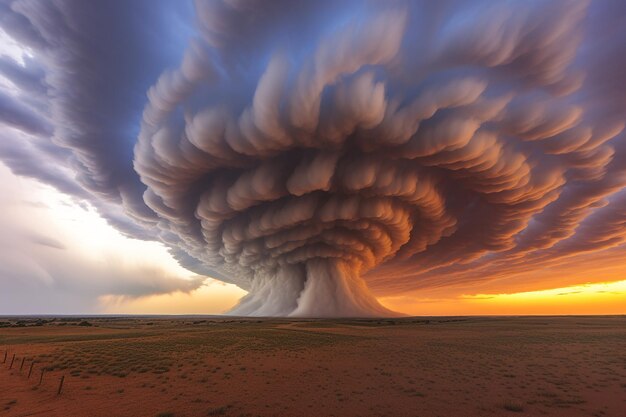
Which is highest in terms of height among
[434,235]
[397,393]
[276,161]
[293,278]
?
[276,161]

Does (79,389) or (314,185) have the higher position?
(314,185)

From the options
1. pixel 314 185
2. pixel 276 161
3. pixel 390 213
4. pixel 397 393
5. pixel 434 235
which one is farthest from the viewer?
pixel 434 235

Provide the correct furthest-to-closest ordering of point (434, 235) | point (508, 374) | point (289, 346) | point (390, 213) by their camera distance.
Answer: point (434, 235) < point (390, 213) < point (289, 346) < point (508, 374)

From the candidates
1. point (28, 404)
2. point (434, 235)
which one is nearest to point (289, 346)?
point (28, 404)

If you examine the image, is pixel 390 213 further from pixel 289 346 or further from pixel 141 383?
pixel 141 383

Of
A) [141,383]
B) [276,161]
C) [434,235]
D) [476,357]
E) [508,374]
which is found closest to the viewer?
[141,383]

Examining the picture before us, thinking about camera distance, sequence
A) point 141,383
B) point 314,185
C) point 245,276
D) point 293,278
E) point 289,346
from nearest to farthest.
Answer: point 141,383 < point 289,346 < point 314,185 < point 293,278 < point 245,276

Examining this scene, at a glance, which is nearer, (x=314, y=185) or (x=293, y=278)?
(x=314, y=185)

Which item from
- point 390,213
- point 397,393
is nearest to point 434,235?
point 390,213

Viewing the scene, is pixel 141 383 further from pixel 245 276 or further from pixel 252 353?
pixel 245 276
